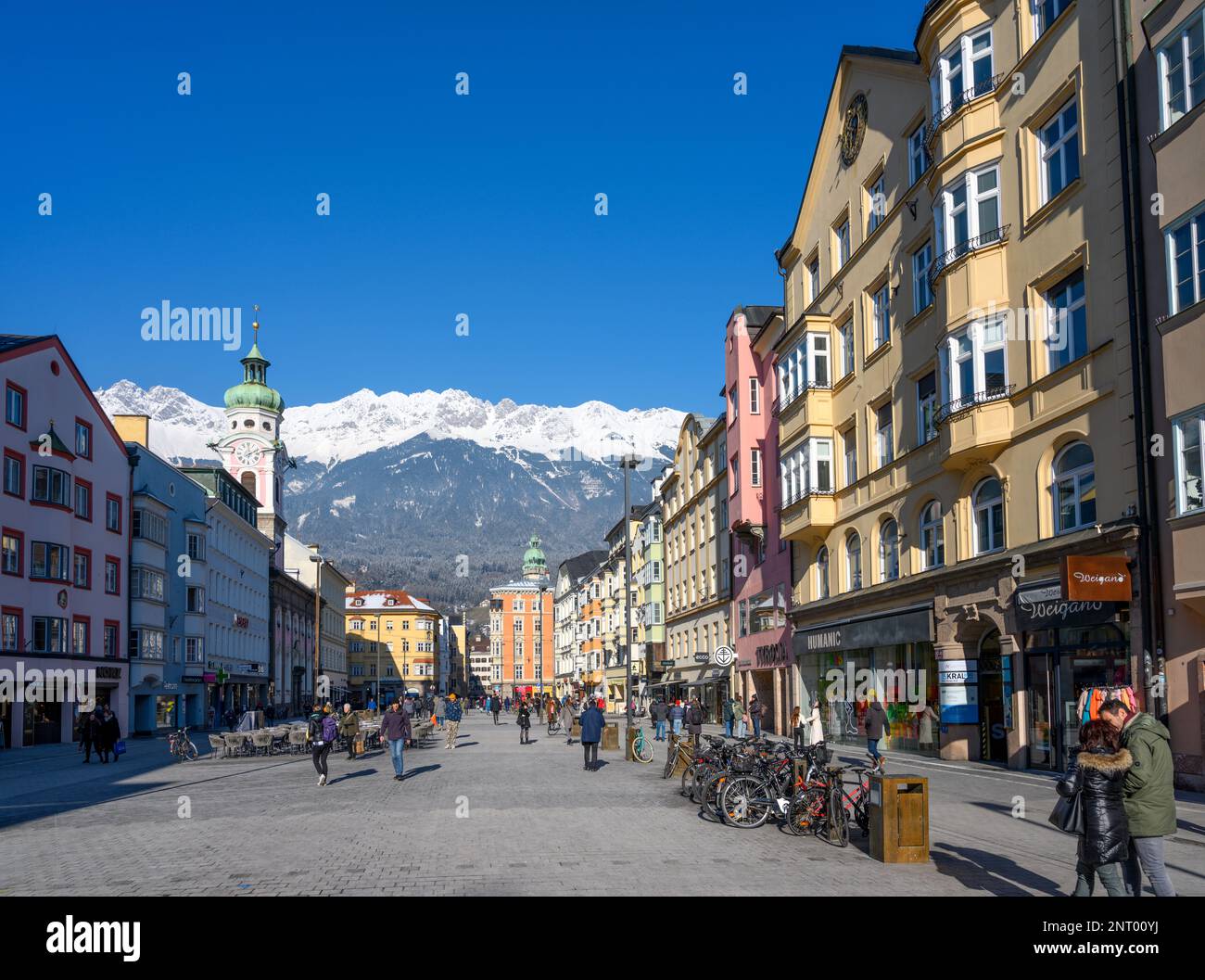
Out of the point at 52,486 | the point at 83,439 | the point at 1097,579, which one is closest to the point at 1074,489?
the point at 1097,579

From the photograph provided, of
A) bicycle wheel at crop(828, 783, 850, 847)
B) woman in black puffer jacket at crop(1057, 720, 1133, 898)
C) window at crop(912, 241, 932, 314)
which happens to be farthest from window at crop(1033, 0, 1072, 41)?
woman in black puffer jacket at crop(1057, 720, 1133, 898)

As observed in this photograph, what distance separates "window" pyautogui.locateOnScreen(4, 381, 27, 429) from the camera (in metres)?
43.4

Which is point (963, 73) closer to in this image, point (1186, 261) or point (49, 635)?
point (1186, 261)

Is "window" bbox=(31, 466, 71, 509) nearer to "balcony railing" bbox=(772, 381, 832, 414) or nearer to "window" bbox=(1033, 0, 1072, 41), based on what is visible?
"balcony railing" bbox=(772, 381, 832, 414)

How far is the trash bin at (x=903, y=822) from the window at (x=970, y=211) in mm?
16950

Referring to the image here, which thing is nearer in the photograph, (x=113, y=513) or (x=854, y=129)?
(x=854, y=129)

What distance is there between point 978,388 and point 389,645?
135m

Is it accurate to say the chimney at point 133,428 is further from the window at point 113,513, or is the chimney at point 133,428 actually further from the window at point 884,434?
the window at point 884,434

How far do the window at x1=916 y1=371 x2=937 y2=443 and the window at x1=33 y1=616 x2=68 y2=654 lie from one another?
3468cm

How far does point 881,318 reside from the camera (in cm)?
3475
